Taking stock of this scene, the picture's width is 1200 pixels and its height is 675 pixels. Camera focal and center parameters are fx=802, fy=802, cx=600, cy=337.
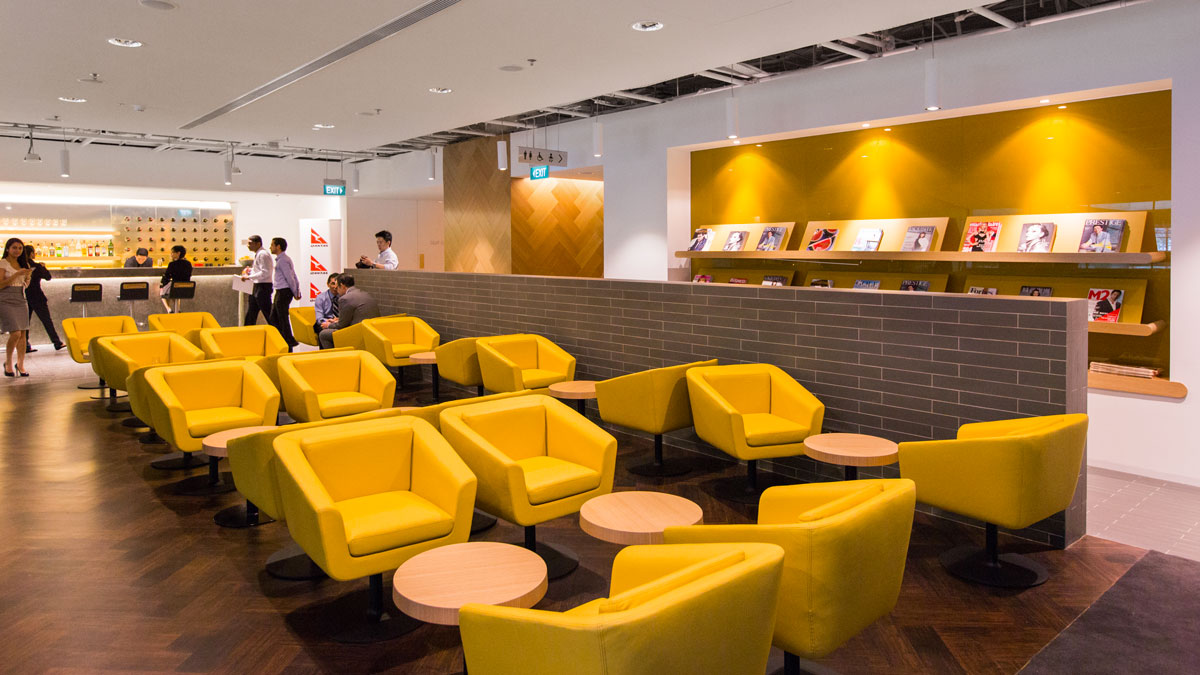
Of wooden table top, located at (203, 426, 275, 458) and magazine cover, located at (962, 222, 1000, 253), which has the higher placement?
magazine cover, located at (962, 222, 1000, 253)

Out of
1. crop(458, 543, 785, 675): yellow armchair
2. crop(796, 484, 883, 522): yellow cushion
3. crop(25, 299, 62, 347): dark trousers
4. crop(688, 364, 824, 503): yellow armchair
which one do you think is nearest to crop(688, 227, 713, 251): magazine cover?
crop(688, 364, 824, 503): yellow armchair

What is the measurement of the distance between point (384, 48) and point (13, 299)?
672 cm

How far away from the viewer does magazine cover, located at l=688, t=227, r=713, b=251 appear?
32.0 ft

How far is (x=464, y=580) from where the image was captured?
2.93 metres

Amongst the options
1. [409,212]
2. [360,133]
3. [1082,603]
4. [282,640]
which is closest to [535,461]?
[282,640]

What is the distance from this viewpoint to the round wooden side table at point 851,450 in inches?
181

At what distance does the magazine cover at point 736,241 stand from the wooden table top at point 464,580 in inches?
263

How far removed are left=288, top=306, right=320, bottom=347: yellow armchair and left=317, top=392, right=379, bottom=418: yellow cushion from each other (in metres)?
4.54

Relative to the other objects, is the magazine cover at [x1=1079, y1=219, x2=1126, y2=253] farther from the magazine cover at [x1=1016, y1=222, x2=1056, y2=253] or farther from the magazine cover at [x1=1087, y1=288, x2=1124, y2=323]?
the magazine cover at [x1=1087, y1=288, x2=1124, y2=323]

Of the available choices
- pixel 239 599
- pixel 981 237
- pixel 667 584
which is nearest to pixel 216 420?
pixel 239 599

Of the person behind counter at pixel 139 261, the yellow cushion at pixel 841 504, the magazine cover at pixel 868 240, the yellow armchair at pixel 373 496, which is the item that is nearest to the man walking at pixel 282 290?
the person behind counter at pixel 139 261

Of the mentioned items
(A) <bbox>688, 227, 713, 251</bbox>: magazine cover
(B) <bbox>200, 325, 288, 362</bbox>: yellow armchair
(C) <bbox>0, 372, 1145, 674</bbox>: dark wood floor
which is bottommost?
(C) <bbox>0, 372, 1145, 674</bbox>: dark wood floor

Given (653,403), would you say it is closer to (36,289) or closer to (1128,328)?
(1128,328)

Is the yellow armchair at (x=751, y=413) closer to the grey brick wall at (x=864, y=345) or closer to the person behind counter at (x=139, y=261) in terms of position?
the grey brick wall at (x=864, y=345)
